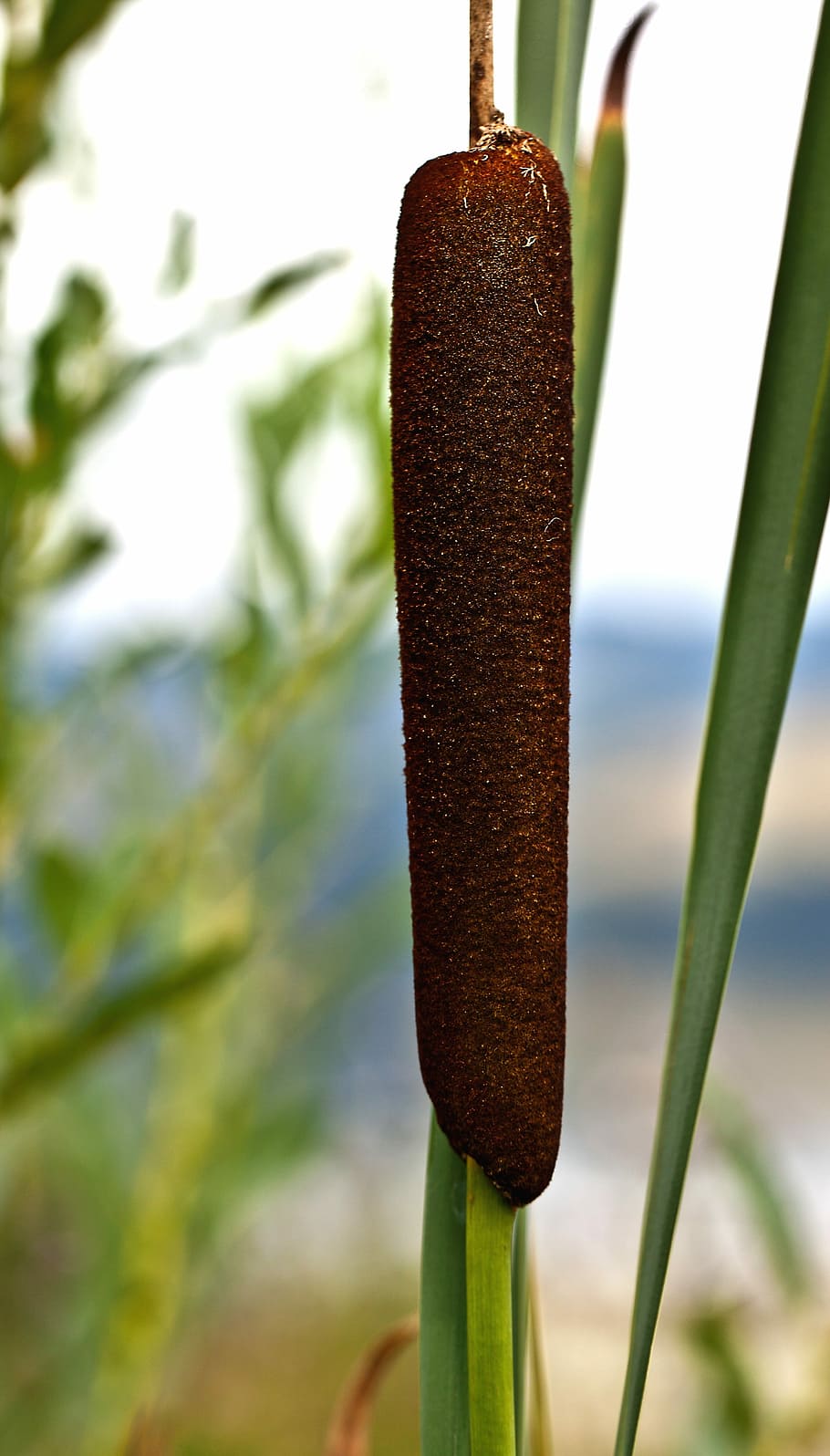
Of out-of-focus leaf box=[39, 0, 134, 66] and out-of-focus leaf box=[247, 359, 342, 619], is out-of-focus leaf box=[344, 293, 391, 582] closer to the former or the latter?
out-of-focus leaf box=[247, 359, 342, 619]

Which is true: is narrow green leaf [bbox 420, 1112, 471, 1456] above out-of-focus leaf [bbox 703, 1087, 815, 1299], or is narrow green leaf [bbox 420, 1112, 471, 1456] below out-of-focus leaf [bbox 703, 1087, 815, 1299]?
above

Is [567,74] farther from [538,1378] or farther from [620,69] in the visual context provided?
[538,1378]

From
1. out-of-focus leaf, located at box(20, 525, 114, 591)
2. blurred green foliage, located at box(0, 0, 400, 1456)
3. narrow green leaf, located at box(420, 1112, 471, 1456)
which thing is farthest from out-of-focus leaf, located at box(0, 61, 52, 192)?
narrow green leaf, located at box(420, 1112, 471, 1456)

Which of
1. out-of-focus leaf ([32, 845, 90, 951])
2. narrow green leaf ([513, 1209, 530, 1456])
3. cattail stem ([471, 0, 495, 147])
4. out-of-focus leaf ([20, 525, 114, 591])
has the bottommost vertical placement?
out-of-focus leaf ([32, 845, 90, 951])

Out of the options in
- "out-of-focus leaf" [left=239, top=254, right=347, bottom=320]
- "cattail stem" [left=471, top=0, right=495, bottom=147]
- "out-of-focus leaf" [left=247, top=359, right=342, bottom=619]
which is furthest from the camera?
"out-of-focus leaf" [left=247, top=359, right=342, bottom=619]

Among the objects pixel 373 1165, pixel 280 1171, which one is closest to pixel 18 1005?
pixel 280 1171

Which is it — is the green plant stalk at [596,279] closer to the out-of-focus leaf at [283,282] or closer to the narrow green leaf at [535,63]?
the narrow green leaf at [535,63]

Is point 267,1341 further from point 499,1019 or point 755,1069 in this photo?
point 499,1019
